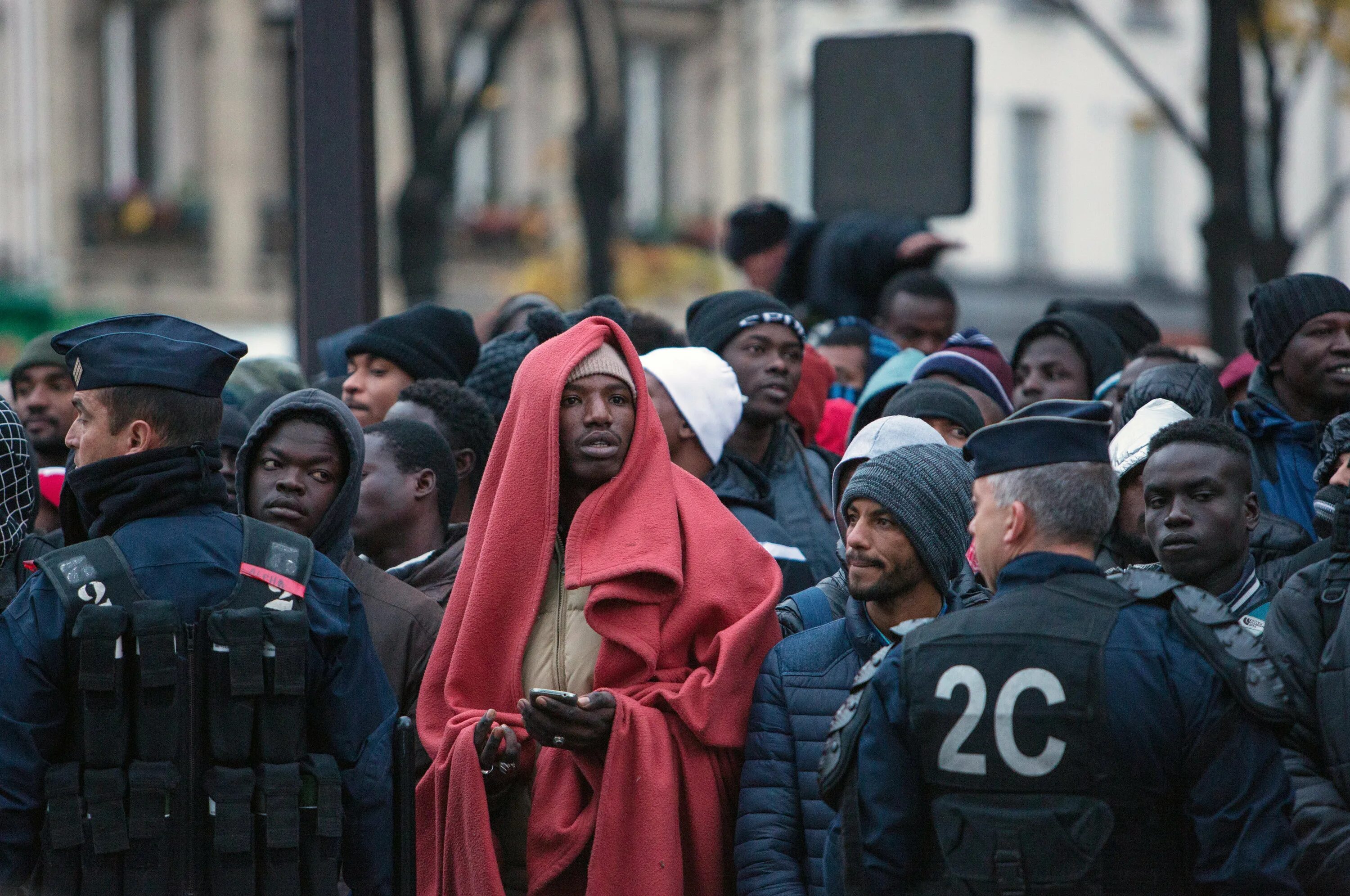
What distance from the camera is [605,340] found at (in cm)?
489

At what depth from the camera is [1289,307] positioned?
5898 mm

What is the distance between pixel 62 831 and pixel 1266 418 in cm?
388

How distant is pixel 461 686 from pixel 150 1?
73.3 ft

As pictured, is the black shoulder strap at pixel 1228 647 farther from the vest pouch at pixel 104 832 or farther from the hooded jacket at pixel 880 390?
the hooded jacket at pixel 880 390

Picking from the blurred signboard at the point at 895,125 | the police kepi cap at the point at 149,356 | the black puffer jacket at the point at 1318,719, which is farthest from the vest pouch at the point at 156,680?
the blurred signboard at the point at 895,125

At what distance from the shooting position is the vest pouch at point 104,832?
4035mm

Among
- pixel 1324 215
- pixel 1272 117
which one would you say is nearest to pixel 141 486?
pixel 1272 117

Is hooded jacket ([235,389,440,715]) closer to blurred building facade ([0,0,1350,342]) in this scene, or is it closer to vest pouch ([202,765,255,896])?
vest pouch ([202,765,255,896])

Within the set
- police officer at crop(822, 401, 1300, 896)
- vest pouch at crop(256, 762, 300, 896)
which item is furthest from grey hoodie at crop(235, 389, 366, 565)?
police officer at crop(822, 401, 1300, 896)

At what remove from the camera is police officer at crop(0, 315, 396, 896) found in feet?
13.3

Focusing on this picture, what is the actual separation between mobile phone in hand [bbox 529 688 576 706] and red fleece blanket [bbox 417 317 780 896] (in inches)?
5.2

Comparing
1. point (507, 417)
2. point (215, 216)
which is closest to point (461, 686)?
point (507, 417)

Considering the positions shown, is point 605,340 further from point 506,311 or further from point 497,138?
point 497,138

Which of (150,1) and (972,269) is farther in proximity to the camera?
(972,269)
